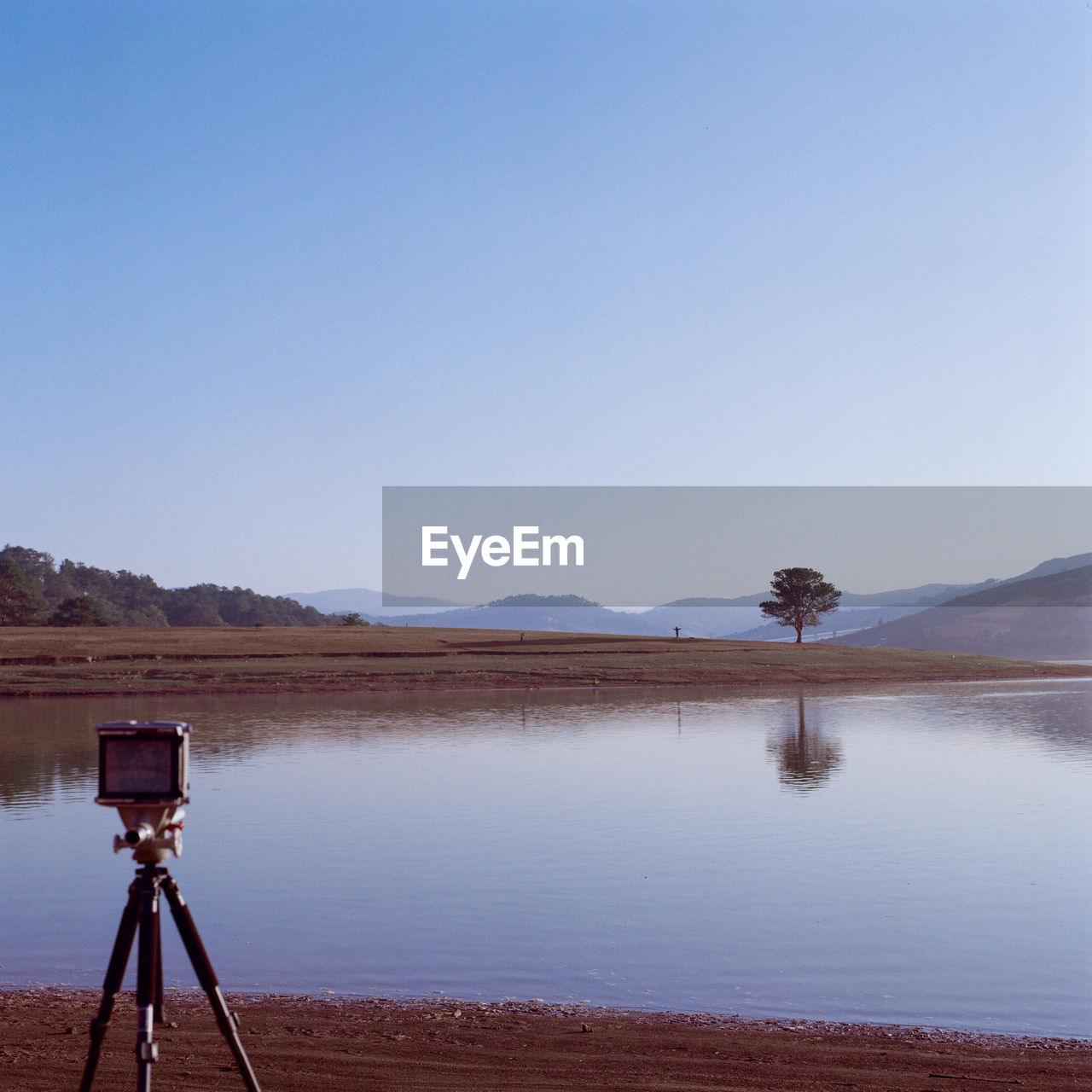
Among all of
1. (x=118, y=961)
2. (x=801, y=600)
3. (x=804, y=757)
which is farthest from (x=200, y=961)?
(x=801, y=600)

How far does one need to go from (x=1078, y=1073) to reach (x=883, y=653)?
71340 millimetres

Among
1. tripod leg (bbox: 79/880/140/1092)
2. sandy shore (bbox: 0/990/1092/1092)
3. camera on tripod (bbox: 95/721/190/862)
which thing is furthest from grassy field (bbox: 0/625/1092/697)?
camera on tripod (bbox: 95/721/190/862)

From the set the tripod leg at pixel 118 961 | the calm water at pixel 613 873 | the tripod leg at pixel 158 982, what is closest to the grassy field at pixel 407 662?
the calm water at pixel 613 873

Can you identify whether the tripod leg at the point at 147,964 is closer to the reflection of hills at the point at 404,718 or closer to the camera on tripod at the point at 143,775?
the camera on tripod at the point at 143,775

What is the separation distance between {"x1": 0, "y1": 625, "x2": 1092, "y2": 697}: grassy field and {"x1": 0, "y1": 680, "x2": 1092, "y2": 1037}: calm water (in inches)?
843

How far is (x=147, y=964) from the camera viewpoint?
17.2 feet

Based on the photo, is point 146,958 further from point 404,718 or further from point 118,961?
point 404,718

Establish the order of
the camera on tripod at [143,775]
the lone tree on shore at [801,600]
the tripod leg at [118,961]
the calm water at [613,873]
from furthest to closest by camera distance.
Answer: the lone tree on shore at [801,600]
the calm water at [613,873]
the tripod leg at [118,961]
the camera on tripod at [143,775]

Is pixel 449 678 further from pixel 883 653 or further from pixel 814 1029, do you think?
pixel 814 1029

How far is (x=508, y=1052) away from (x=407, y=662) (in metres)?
52.8

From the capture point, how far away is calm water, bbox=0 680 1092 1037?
9.50m

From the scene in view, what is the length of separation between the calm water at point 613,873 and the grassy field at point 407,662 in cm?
Result: 2142

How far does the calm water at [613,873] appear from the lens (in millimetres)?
9500

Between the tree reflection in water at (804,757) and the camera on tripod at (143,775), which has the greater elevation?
the camera on tripod at (143,775)
